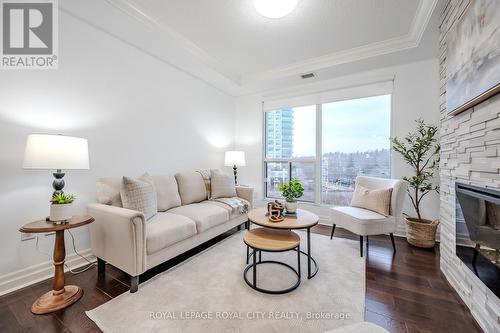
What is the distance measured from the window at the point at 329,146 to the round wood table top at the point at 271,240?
202 cm

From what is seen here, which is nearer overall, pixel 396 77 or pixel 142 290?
pixel 142 290

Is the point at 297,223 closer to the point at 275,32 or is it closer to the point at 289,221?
the point at 289,221

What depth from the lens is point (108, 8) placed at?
204 cm

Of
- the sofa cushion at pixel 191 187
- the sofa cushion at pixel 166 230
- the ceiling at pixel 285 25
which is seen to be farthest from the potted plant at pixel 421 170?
the sofa cushion at pixel 191 187

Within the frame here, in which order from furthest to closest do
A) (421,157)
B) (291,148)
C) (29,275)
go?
1. (291,148)
2. (421,157)
3. (29,275)

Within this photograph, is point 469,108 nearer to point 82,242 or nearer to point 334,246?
point 334,246

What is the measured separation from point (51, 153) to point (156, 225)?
1005mm

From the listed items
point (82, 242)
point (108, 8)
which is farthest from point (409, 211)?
point (108, 8)

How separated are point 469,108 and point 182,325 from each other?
2.63 m

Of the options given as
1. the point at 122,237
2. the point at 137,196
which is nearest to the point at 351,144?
the point at 137,196

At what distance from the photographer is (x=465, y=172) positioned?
1598 millimetres

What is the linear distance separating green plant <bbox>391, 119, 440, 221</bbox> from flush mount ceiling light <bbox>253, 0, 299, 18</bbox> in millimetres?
2262

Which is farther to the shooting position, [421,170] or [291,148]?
[291,148]

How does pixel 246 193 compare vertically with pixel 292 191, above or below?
below
